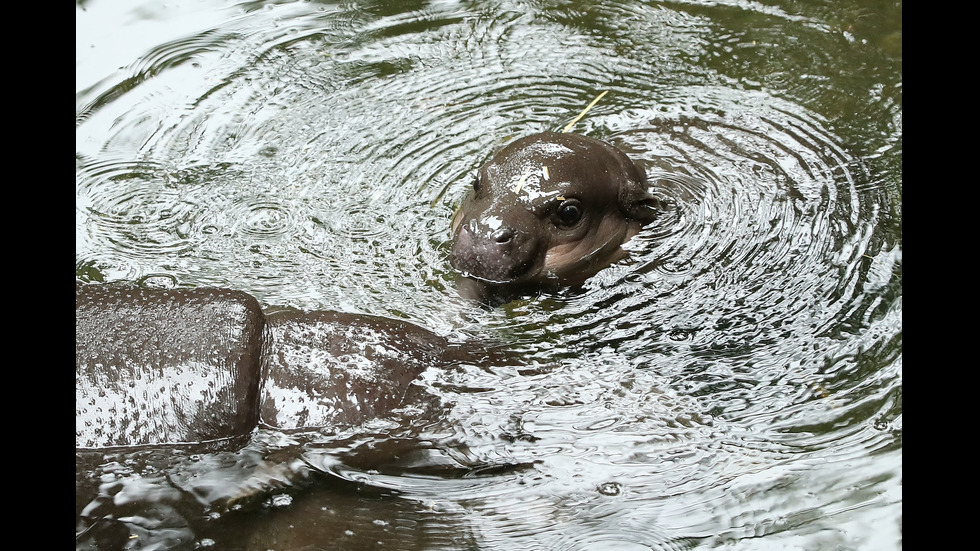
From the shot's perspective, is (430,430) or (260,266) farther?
(260,266)

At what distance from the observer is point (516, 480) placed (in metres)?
4.45

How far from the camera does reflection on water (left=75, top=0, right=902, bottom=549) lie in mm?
4262

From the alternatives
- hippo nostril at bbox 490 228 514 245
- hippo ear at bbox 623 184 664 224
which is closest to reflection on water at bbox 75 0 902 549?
hippo ear at bbox 623 184 664 224

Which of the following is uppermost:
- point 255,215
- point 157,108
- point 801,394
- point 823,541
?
point 157,108

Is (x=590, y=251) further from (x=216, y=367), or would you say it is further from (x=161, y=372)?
(x=161, y=372)

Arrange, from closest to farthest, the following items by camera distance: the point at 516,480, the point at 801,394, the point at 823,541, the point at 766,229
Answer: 1. the point at 823,541
2. the point at 516,480
3. the point at 801,394
4. the point at 766,229

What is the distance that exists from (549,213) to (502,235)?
43 centimetres

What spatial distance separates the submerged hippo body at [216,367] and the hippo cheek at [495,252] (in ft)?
3.54

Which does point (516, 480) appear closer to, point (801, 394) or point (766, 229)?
point (801, 394)

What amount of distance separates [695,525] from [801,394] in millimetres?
1191

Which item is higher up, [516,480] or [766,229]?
[766,229]

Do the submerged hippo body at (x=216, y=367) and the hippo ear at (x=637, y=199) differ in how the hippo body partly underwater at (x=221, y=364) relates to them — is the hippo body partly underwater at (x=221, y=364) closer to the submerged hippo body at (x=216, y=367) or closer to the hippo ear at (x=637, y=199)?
the submerged hippo body at (x=216, y=367)

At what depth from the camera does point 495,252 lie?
18.7ft

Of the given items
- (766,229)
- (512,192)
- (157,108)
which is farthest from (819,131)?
(157,108)
